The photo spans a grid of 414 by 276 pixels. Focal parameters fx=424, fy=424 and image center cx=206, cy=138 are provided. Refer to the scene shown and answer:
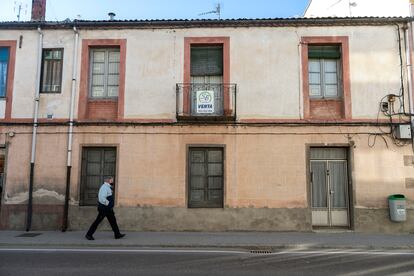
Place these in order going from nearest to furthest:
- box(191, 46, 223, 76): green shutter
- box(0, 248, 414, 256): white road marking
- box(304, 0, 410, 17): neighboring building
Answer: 1. box(0, 248, 414, 256): white road marking
2. box(191, 46, 223, 76): green shutter
3. box(304, 0, 410, 17): neighboring building

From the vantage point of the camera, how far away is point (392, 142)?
44.0ft

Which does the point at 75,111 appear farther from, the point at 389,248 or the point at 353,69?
the point at 389,248

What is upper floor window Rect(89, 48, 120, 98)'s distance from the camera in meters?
14.3

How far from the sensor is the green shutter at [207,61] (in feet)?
46.5

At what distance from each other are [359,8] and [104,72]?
1047cm

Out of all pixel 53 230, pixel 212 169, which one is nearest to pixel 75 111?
pixel 53 230

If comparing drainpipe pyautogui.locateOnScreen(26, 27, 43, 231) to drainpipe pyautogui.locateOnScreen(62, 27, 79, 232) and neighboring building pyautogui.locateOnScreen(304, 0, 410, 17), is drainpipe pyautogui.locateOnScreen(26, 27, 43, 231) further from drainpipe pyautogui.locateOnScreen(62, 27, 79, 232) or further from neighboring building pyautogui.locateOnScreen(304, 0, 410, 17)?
neighboring building pyautogui.locateOnScreen(304, 0, 410, 17)

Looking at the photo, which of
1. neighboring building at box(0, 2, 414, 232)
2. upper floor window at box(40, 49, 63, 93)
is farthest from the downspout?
upper floor window at box(40, 49, 63, 93)

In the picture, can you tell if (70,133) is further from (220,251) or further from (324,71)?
(324,71)

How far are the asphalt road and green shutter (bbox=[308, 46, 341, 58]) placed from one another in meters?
6.75

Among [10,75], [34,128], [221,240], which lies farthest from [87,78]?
[221,240]

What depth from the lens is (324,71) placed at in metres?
14.1

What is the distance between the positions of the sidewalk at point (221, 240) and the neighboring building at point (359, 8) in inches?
305

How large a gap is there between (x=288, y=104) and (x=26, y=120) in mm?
8589
